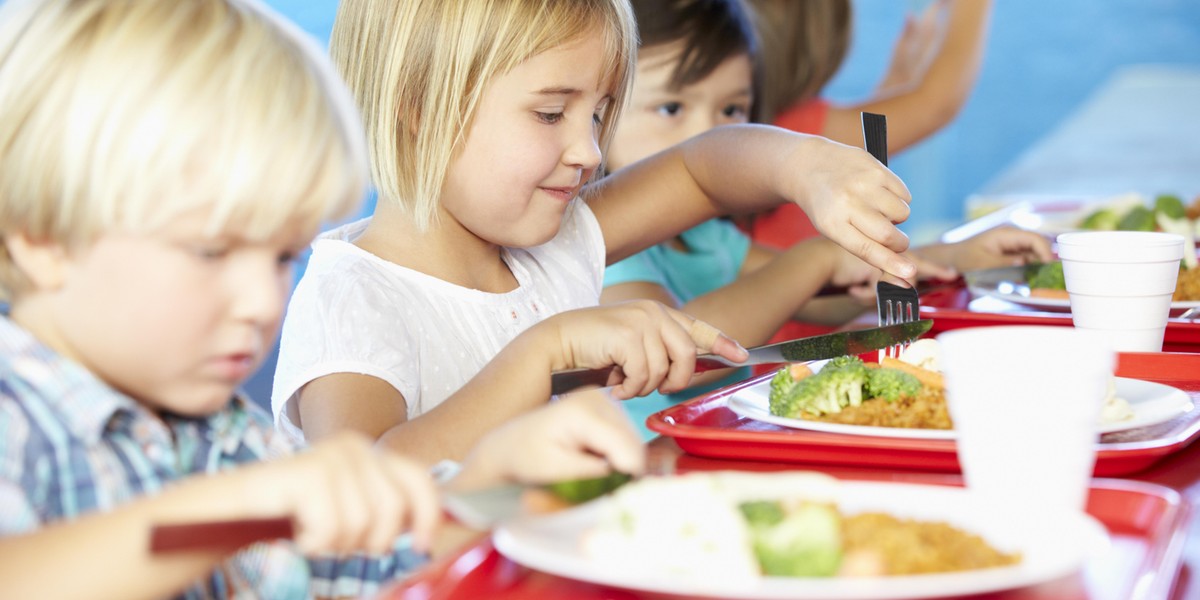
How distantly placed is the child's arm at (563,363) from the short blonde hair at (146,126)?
0.37m

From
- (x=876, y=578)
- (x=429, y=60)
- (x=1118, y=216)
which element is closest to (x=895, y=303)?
(x=429, y=60)

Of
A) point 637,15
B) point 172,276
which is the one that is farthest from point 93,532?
point 637,15

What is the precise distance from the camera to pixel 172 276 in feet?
2.58

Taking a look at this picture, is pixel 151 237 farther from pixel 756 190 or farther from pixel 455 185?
pixel 756 190

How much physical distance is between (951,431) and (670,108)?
52.1 inches

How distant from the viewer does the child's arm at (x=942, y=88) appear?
301 centimetres

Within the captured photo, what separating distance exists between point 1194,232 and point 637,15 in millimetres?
1110

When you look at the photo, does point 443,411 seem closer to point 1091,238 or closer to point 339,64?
point 339,64

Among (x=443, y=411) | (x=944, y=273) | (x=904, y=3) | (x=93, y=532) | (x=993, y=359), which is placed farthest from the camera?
(x=904, y=3)

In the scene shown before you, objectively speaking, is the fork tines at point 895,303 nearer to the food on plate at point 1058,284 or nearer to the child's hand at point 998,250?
the food on plate at point 1058,284

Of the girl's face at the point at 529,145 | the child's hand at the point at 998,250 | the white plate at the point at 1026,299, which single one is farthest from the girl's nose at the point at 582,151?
the child's hand at the point at 998,250

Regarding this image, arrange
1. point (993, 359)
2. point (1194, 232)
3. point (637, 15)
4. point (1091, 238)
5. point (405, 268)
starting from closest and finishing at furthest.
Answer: point (993, 359) → point (1091, 238) → point (405, 268) → point (637, 15) → point (1194, 232)

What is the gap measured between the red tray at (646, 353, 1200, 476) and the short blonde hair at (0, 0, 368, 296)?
0.37 m

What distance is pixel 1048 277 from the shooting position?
1774 millimetres
